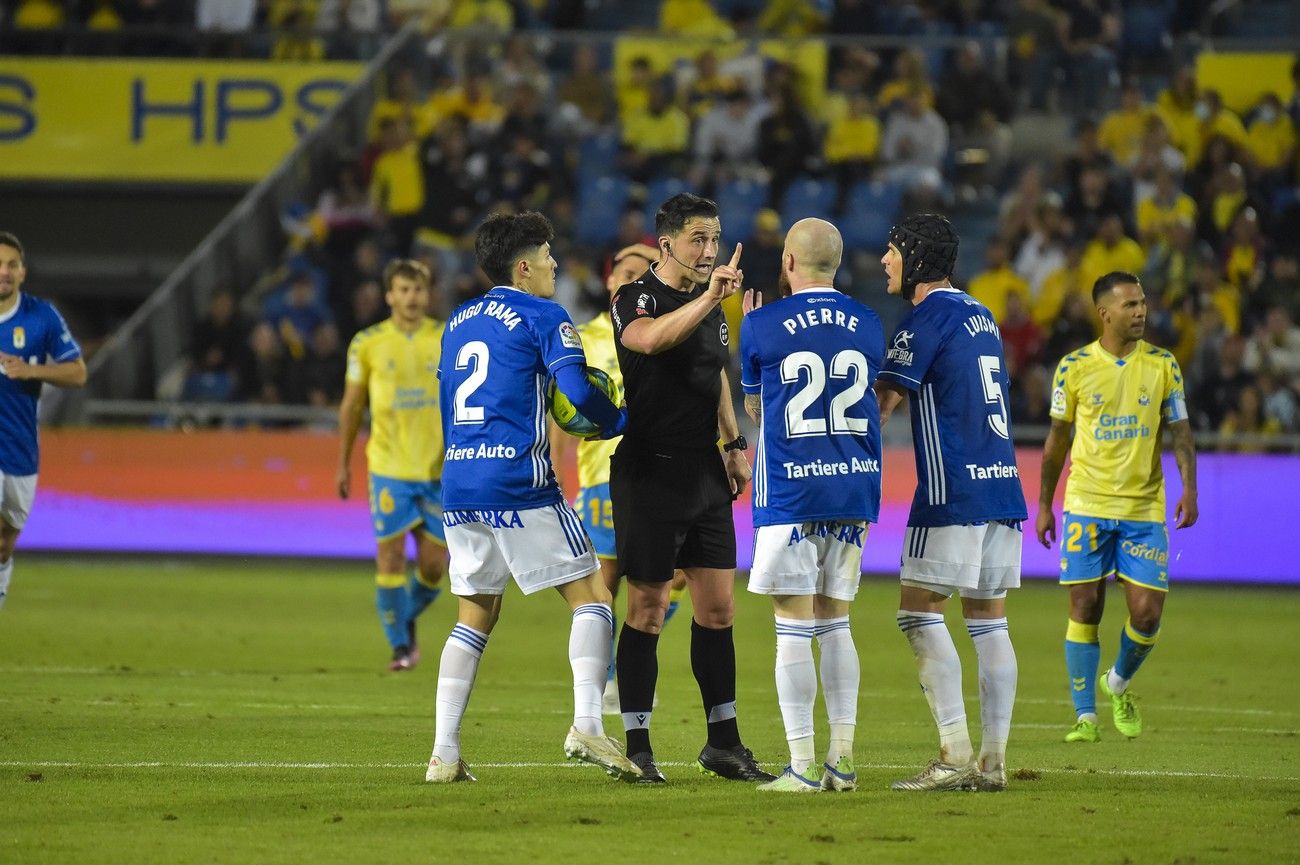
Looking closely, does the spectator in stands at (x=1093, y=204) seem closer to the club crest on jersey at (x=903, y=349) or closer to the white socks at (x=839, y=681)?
the club crest on jersey at (x=903, y=349)

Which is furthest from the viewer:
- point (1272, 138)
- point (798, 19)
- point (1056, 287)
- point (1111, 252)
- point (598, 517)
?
point (798, 19)

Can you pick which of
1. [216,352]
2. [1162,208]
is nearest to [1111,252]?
[1162,208]

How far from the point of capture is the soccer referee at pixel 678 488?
7.88 m

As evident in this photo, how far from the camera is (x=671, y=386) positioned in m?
7.96

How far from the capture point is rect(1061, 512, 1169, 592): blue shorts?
32.5ft

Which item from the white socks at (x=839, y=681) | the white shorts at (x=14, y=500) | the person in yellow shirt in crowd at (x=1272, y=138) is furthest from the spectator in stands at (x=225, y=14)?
the white socks at (x=839, y=681)

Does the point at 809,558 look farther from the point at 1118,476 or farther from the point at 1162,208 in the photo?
the point at 1162,208

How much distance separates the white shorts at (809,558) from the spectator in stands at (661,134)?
53.5ft

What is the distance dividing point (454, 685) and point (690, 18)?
19554 mm

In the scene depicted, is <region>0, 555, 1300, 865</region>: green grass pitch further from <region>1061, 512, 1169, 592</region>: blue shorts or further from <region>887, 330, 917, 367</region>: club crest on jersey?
<region>887, 330, 917, 367</region>: club crest on jersey

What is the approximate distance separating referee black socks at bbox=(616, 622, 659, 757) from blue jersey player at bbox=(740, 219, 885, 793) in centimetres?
64

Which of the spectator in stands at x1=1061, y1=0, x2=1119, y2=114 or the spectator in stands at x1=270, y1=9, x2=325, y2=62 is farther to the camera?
the spectator in stands at x1=270, y1=9, x2=325, y2=62

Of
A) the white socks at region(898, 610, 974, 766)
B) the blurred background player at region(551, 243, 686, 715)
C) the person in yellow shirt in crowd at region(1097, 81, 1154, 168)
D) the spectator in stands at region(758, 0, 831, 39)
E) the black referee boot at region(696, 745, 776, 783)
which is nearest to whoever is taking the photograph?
the white socks at region(898, 610, 974, 766)

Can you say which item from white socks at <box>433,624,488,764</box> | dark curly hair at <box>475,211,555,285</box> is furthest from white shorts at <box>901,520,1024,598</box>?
dark curly hair at <box>475,211,555,285</box>
